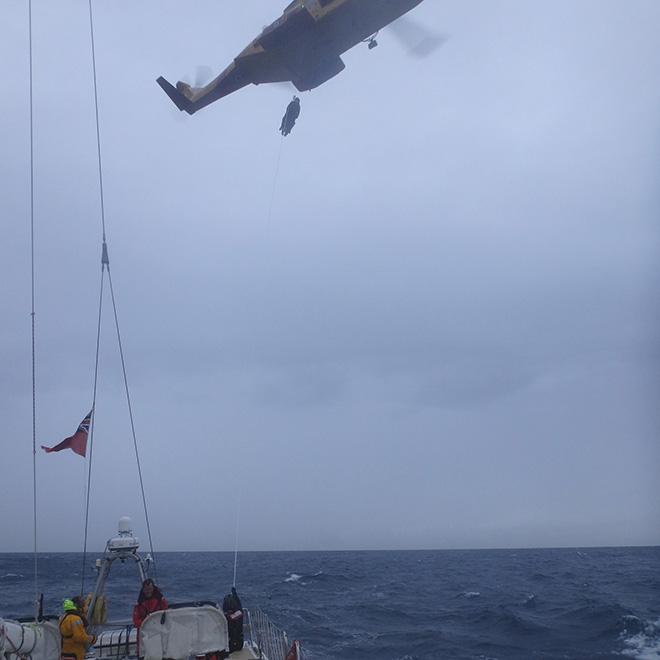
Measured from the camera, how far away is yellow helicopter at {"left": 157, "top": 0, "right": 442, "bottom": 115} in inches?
403

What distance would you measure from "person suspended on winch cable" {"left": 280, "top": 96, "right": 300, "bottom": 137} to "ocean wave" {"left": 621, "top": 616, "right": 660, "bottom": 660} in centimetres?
1950

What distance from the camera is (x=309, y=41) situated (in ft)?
35.3

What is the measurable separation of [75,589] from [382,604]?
23.5 m

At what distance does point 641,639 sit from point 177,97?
2372cm

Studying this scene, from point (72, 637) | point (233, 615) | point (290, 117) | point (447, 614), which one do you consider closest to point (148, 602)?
point (72, 637)

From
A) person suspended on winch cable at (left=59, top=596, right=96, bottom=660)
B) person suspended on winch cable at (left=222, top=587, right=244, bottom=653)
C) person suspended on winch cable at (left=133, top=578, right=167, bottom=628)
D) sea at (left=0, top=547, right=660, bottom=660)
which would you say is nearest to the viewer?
person suspended on winch cable at (left=59, top=596, right=96, bottom=660)

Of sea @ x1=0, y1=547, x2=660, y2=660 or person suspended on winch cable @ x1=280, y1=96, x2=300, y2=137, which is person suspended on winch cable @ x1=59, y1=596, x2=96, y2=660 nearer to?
sea @ x1=0, y1=547, x2=660, y2=660

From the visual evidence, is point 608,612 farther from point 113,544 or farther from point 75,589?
point 75,589

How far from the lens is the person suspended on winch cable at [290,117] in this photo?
1179 centimetres

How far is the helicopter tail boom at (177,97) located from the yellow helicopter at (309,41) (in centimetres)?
102

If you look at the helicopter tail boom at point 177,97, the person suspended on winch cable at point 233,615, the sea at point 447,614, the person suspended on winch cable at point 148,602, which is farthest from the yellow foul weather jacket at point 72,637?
the helicopter tail boom at point 177,97

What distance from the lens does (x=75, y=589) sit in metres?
44.4

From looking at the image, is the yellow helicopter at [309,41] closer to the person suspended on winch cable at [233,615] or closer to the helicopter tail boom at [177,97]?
the helicopter tail boom at [177,97]

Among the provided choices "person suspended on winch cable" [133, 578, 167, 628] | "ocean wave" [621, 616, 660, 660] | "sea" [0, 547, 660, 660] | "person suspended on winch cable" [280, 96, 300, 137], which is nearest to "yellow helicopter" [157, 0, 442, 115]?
"person suspended on winch cable" [280, 96, 300, 137]
